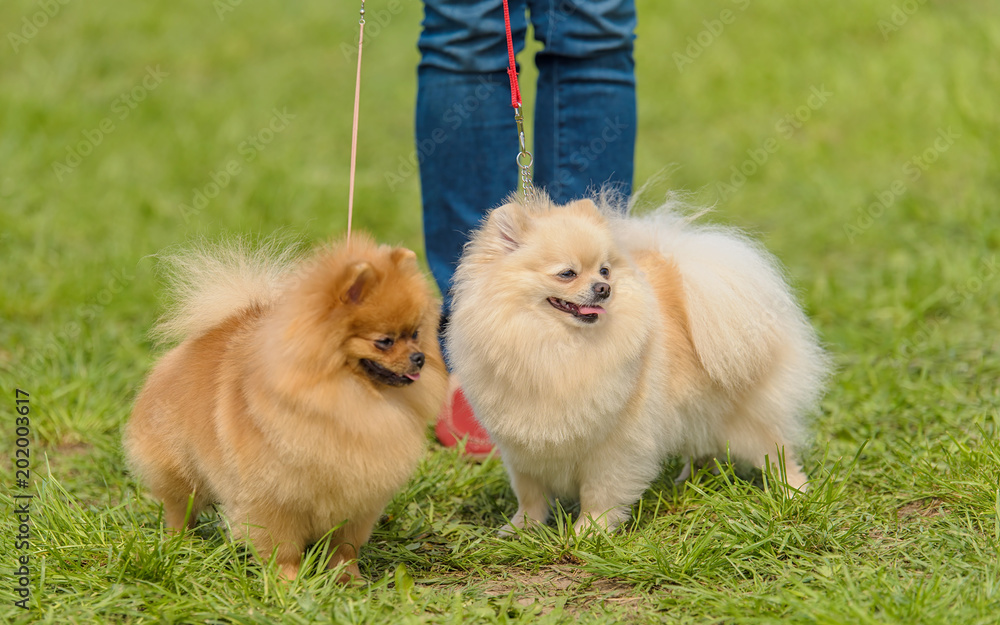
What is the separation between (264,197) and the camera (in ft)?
19.1

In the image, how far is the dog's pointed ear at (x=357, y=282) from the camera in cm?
212

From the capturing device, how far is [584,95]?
11.2 ft

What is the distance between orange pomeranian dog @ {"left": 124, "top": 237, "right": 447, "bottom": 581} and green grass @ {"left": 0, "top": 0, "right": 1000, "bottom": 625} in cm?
17

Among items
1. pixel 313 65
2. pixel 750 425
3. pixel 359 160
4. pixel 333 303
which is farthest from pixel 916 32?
pixel 333 303

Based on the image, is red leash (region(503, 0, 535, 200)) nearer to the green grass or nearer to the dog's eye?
the dog's eye

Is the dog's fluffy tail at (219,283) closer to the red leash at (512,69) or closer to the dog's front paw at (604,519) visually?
the red leash at (512,69)

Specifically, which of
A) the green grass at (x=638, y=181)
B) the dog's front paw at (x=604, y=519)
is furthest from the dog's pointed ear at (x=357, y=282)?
the dog's front paw at (x=604, y=519)

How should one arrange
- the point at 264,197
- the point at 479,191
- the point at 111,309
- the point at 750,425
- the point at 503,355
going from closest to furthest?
the point at 503,355, the point at 750,425, the point at 479,191, the point at 111,309, the point at 264,197

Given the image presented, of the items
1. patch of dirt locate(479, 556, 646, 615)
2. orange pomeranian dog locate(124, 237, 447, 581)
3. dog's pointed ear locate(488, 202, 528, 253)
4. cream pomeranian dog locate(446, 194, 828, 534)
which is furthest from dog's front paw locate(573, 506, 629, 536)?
dog's pointed ear locate(488, 202, 528, 253)

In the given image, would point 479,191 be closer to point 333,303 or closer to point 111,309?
point 333,303

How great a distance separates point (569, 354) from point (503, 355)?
191mm

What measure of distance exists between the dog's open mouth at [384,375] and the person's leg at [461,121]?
1106 mm

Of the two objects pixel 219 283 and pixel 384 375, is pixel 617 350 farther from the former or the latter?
pixel 219 283

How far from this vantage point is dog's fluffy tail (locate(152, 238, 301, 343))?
8.68 ft
